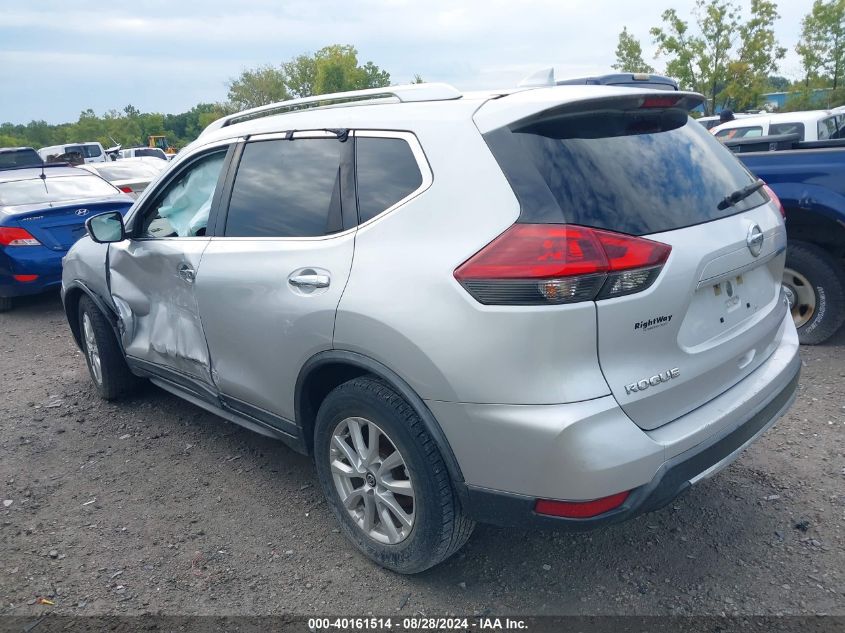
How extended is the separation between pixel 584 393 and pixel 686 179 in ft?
3.25

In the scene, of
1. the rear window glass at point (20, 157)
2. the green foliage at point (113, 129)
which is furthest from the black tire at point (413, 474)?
the green foliage at point (113, 129)

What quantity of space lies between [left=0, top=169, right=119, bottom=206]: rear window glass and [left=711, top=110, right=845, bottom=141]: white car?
27.9ft

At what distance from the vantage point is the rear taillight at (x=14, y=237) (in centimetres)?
746

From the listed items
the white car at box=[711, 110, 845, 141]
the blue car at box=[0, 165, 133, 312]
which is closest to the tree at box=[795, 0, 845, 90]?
the white car at box=[711, 110, 845, 141]

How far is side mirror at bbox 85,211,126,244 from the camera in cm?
408

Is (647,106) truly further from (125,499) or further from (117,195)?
(117,195)

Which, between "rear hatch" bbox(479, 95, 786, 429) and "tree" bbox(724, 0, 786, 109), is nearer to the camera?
"rear hatch" bbox(479, 95, 786, 429)

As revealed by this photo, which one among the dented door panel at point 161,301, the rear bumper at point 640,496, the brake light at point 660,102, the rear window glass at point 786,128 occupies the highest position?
the brake light at point 660,102

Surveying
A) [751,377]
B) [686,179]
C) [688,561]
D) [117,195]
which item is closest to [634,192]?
[686,179]

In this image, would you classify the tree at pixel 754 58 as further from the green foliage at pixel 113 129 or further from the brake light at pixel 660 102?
the green foliage at pixel 113 129

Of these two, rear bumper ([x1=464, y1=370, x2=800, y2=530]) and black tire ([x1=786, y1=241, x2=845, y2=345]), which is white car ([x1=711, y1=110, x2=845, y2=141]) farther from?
rear bumper ([x1=464, y1=370, x2=800, y2=530])

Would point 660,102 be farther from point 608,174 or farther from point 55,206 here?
point 55,206

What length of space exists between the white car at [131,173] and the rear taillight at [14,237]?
5.06 meters

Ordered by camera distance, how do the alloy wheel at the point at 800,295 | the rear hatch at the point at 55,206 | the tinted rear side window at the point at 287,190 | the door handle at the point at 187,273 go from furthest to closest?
the rear hatch at the point at 55,206, the alloy wheel at the point at 800,295, the door handle at the point at 187,273, the tinted rear side window at the point at 287,190
